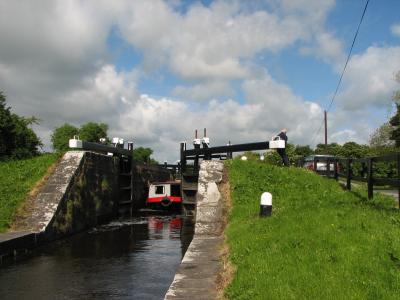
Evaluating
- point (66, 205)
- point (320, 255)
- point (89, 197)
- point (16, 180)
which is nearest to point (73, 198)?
point (66, 205)

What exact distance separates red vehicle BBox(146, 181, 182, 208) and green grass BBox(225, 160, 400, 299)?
15.2 meters

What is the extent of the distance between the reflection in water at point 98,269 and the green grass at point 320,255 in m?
1.87

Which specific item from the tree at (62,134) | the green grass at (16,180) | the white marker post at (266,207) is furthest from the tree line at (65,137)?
the white marker post at (266,207)

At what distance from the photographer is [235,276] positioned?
239 inches

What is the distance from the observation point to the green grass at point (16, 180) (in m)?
12.9

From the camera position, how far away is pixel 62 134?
223 feet

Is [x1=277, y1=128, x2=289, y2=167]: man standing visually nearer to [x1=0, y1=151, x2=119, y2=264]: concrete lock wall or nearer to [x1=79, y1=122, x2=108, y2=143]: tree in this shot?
[x1=0, y1=151, x2=119, y2=264]: concrete lock wall

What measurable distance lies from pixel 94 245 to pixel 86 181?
14.8 feet

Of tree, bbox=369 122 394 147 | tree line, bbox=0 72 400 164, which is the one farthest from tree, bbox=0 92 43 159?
tree, bbox=369 122 394 147

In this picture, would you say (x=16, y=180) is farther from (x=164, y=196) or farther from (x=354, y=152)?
(x=354, y=152)

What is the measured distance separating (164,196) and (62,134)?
46.2 metres

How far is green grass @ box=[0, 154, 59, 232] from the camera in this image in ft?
42.4

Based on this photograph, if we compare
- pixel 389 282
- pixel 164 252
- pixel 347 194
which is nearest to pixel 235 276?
pixel 389 282

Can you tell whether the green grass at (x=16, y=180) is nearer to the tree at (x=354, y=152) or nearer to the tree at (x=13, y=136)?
the tree at (x=13, y=136)
